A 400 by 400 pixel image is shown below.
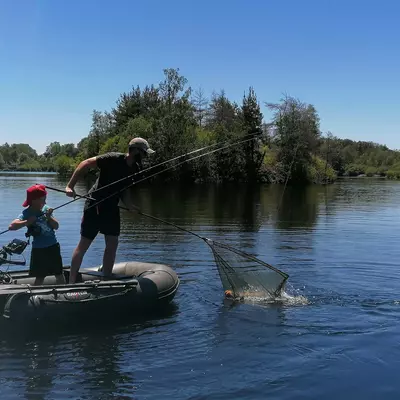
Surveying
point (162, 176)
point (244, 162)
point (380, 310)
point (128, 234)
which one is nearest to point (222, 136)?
point (244, 162)

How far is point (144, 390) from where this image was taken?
17.0 ft

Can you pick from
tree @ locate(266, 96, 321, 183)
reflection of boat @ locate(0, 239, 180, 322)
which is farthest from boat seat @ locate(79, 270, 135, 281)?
tree @ locate(266, 96, 321, 183)

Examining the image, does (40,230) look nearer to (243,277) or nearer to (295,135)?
(243,277)

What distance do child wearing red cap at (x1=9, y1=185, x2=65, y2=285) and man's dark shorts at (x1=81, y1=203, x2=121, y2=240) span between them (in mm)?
601

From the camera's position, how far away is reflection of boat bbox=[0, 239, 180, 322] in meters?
6.57

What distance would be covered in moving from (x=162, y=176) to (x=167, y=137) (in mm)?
4569

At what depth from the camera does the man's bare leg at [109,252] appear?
7.79 meters

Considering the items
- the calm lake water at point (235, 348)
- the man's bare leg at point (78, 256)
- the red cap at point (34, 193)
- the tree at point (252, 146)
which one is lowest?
the calm lake water at point (235, 348)

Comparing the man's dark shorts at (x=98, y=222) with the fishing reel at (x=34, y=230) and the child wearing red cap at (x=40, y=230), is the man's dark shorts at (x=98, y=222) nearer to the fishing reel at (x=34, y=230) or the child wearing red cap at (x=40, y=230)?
the child wearing red cap at (x=40, y=230)

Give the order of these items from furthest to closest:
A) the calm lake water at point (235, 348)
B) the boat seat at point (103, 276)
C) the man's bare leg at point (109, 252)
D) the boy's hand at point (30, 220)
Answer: the boat seat at point (103, 276), the man's bare leg at point (109, 252), the boy's hand at point (30, 220), the calm lake water at point (235, 348)

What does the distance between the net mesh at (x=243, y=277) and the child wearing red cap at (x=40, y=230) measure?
2.59 m

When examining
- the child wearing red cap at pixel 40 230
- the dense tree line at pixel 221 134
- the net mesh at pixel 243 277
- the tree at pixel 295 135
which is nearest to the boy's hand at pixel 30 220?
the child wearing red cap at pixel 40 230

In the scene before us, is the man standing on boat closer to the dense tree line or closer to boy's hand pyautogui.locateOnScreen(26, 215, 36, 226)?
boy's hand pyautogui.locateOnScreen(26, 215, 36, 226)

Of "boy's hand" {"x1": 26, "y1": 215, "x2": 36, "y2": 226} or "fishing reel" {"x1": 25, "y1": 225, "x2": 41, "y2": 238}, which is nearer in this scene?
"boy's hand" {"x1": 26, "y1": 215, "x2": 36, "y2": 226}
